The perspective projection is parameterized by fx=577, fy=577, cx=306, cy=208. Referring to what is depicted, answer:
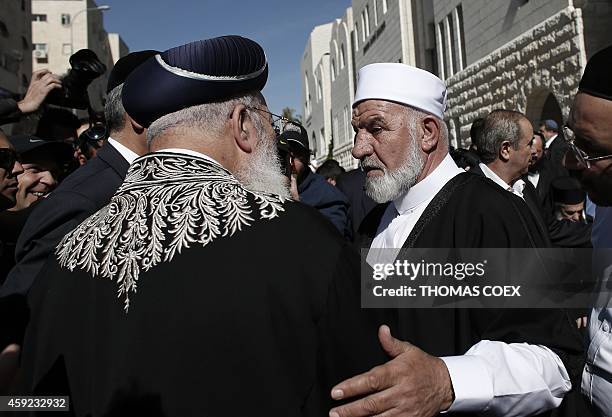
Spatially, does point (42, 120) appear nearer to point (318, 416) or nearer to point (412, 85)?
point (412, 85)

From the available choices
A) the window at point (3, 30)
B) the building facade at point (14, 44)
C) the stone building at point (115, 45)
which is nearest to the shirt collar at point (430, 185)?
the building facade at point (14, 44)

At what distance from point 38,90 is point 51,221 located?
1.48 meters

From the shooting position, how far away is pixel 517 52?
13.0m


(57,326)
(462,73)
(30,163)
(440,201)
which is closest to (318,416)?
(57,326)

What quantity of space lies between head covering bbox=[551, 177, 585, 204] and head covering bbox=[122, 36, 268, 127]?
16.3 feet

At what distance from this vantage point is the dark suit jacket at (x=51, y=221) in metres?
2.25

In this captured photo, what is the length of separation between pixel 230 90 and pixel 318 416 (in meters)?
0.85

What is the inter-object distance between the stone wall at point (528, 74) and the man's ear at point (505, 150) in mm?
7248

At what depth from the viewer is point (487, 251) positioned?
210 cm

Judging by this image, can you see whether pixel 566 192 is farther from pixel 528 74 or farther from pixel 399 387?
pixel 528 74

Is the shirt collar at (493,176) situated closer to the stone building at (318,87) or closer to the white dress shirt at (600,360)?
the white dress shirt at (600,360)

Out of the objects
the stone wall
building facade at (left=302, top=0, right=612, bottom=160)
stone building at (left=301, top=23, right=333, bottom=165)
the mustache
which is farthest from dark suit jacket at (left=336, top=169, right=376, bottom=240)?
stone building at (left=301, top=23, right=333, bottom=165)

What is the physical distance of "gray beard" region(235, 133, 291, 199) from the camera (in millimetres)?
1606

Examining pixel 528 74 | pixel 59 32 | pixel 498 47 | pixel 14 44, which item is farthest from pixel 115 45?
pixel 528 74
